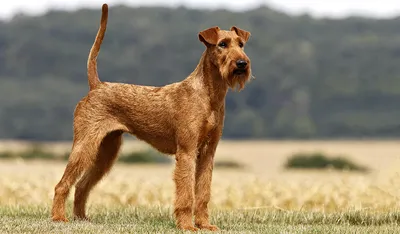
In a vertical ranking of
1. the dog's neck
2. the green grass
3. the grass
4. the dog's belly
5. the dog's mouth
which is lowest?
the grass

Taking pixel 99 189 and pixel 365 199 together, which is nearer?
pixel 365 199

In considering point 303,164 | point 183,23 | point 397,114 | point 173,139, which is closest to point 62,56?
point 183,23

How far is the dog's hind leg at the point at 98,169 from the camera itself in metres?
11.0

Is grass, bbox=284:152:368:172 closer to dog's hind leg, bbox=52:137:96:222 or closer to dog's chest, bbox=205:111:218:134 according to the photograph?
dog's hind leg, bbox=52:137:96:222

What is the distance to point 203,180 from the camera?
10.2 m

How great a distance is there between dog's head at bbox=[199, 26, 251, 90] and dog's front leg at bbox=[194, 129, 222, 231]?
92 centimetres

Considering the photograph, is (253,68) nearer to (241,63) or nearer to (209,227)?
(209,227)

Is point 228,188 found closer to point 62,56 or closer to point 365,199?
point 365,199

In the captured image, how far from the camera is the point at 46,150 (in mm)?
53312

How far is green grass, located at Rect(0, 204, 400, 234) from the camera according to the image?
983 centimetres

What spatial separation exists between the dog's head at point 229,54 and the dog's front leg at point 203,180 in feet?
3.03

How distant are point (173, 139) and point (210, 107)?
0.69 meters

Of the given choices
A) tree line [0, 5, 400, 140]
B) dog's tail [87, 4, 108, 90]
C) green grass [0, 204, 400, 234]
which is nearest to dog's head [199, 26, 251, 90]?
dog's tail [87, 4, 108, 90]

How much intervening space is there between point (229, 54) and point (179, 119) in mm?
1087
